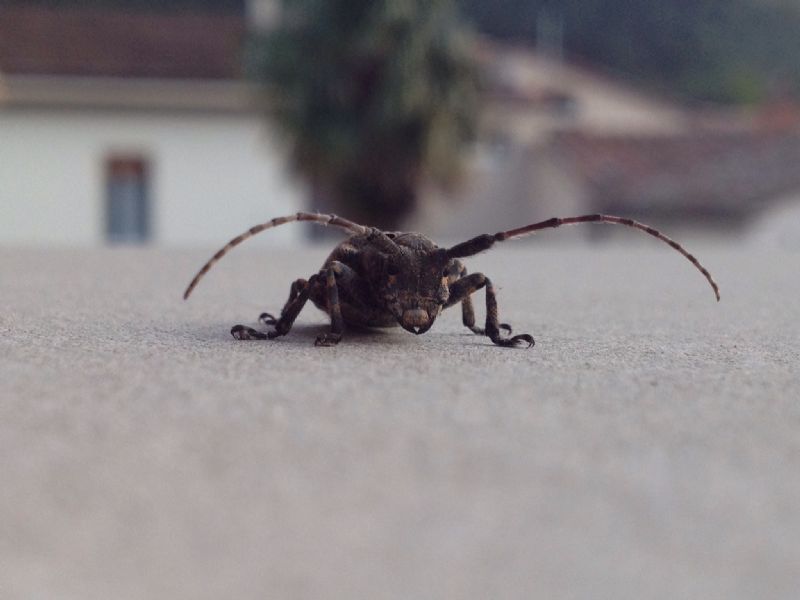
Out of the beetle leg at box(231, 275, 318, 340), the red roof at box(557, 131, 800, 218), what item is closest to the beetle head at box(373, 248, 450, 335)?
the beetle leg at box(231, 275, 318, 340)

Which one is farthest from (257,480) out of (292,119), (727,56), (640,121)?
(727,56)

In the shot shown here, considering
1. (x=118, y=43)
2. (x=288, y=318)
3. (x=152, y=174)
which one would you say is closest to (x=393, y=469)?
(x=288, y=318)

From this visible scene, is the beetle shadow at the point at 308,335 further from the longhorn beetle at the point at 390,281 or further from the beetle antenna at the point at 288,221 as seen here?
the beetle antenna at the point at 288,221

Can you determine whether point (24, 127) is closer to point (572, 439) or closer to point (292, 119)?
point (292, 119)

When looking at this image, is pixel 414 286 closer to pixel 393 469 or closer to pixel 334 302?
pixel 334 302

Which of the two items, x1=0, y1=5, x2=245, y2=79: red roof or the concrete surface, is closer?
the concrete surface

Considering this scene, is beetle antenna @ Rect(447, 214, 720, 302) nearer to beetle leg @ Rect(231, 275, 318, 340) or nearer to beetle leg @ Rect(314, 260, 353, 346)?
beetle leg @ Rect(314, 260, 353, 346)
